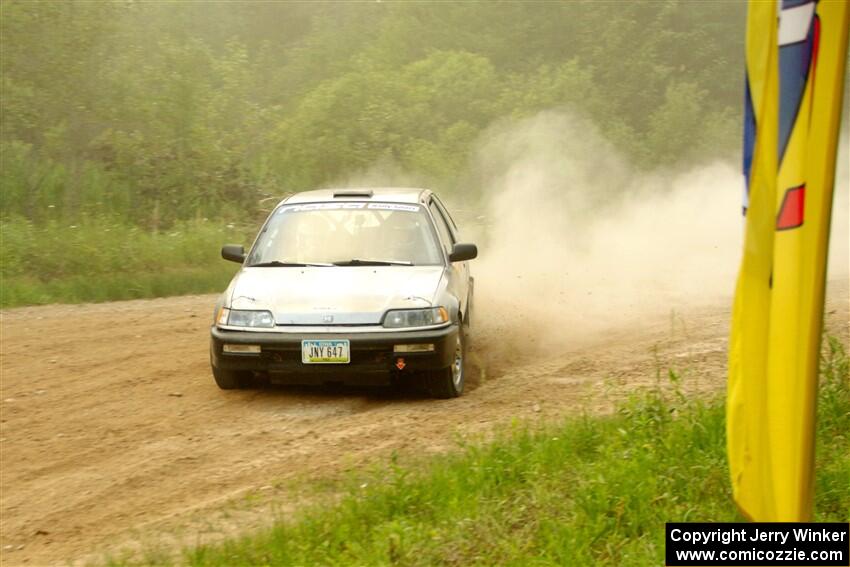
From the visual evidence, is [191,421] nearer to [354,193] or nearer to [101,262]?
[354,193]

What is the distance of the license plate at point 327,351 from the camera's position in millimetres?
7719

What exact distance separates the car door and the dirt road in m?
0.80

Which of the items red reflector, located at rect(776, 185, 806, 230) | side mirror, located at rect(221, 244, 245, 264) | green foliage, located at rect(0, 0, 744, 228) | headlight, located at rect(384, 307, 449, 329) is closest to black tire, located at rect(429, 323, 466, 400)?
headlight, located at rect(384, 307, 449, 329)

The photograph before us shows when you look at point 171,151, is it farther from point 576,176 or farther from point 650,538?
point 650,538

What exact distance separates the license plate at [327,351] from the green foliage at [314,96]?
1178 cm

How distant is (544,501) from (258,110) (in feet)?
69.3

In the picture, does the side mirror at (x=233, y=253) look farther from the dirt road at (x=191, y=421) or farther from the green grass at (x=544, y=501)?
the green grass at (x=544, y=501)

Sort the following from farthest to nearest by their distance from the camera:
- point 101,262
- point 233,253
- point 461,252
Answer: point 101,262 → point 233,253 → point 461,252

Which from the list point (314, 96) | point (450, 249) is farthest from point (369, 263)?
point (314, 96)

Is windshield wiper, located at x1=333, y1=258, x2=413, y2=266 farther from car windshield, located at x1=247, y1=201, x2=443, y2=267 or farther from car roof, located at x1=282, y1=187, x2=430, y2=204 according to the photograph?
car roof, located at x1=282, y1=187, x2=430, y2=204

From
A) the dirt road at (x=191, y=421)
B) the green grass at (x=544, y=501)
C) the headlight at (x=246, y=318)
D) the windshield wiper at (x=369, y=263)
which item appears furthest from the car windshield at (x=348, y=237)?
the green grass at (x=544, y=501)

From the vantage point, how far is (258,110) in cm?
2519

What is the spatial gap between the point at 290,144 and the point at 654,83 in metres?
19.0

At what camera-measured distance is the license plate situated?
7.72 metres
